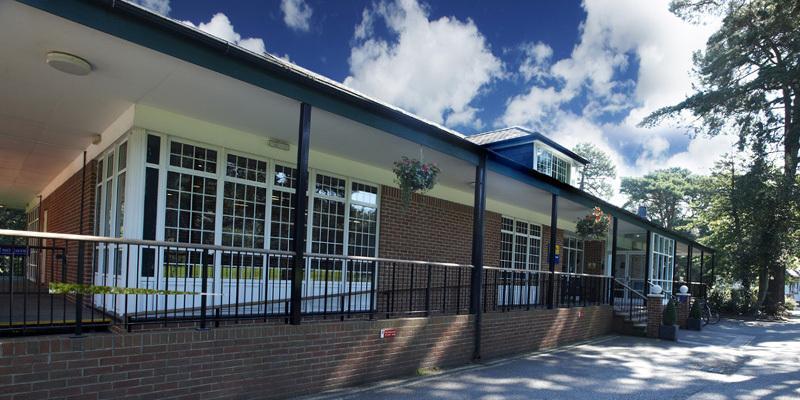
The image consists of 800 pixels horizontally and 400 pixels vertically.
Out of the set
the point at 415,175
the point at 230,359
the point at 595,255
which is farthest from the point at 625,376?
the point at 595,255

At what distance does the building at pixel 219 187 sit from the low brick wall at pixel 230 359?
104 mm

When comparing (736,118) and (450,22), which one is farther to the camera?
(736,118)

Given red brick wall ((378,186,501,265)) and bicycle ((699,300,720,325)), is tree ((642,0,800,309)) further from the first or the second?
red brick wall ((378,186,501,265))

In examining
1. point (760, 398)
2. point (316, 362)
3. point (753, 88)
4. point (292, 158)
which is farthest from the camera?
point (753, 88)

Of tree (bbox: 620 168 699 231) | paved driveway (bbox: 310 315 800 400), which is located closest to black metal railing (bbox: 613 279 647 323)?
paved driveway (bbox: 310 315 800 400)

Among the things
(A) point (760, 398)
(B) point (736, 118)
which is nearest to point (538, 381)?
Result: (A) point (760, 398)

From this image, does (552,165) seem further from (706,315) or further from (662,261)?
(662,261)

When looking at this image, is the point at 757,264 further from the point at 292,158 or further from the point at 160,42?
the point at 160,42

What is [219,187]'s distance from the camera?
7.34 meters

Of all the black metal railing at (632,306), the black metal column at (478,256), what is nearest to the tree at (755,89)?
the black metal railing at (632,306)

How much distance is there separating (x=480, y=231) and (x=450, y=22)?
623 cm

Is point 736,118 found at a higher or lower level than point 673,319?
higher

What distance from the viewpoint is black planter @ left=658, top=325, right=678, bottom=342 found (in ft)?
41.0

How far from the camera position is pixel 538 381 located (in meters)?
7.41
